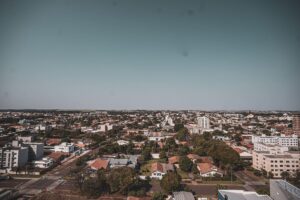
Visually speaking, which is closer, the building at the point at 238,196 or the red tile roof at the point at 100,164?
the building at the point at 238,196

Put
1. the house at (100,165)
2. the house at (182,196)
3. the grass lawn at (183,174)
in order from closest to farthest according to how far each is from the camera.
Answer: the house at (182,196) < the grass lawn at (183,174) < the house at (100,165)

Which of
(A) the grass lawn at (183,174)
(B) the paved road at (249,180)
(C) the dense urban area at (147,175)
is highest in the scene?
(C) the dense urban area at (147,175)

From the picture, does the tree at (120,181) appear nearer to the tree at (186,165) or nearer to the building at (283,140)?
the tree at (186,165)

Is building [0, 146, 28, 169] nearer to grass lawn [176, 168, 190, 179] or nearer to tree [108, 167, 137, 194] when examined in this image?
tree [108, 167, 137, 194]

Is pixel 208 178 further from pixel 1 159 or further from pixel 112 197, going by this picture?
pixel 1 159

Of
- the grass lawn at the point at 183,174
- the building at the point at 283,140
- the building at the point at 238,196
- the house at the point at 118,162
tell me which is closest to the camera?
the building at the point at 238,196

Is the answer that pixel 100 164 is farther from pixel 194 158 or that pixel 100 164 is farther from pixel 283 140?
pixel 283 140

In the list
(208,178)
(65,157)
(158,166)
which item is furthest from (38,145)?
(208,178)

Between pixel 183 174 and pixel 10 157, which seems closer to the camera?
pixel 183 174

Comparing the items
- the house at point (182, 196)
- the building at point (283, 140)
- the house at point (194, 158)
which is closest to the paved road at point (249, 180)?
the house at point (194, 158)

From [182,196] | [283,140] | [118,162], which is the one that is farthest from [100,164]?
[283,140]
